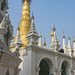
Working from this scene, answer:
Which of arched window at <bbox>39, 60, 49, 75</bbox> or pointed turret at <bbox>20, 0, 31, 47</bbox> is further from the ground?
pointed turret at <bbox>20, 0, 31, 47</bbox>

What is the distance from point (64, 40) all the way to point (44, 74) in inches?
415

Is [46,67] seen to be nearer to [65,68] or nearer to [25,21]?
[65,68]

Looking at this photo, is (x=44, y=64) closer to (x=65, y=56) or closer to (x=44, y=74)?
(x=44, y=74)

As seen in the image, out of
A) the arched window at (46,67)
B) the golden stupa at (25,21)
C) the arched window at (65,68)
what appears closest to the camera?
the arched window at (46,67)

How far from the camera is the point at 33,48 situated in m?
18.0

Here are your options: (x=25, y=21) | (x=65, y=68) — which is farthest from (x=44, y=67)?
(x=25, y=21)

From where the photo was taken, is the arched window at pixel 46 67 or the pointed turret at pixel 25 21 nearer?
the arched window at pixel 46 67

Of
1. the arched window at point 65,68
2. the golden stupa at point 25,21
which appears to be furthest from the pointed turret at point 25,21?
the arched window at point 65,68

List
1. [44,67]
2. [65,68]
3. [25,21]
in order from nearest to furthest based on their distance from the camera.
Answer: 1. [44,67]
2. [65,68]
3. [25,21]

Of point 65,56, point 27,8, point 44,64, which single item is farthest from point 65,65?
point 27,8

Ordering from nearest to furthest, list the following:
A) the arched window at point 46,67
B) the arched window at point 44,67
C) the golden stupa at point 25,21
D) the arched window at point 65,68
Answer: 1. the arched window at point 46,67
2. the arched window at point 44,67
3. the arched window at point 65,68
4. the golden stupa at point 25,21

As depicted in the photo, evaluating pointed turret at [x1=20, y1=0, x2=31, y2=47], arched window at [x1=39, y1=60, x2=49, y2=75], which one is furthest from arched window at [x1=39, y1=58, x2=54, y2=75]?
pointed turret at [x1=20, y1=0, x2=31, y2=47]

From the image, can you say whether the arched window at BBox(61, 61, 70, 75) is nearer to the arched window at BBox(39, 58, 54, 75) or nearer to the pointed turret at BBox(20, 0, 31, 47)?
the arched window at BBox(39, 58, 54, 75)

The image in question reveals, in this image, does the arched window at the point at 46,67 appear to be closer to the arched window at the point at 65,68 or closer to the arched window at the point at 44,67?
the arched window at the point at 44,67
